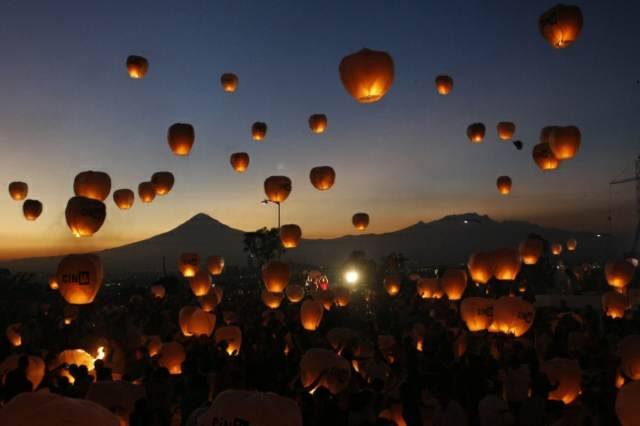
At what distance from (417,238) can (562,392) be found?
7572 inches

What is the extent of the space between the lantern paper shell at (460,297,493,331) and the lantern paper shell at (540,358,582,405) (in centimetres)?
366

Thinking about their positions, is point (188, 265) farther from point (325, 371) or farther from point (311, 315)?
point (325, 371)

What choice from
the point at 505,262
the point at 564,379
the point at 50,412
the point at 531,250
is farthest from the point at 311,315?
the point at 50,412

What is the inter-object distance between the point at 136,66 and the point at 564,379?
9.20m

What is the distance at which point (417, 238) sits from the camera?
640 feet

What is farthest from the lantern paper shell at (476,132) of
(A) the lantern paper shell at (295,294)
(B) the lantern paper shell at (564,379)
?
(B) the lantern paper shell at (564,379)

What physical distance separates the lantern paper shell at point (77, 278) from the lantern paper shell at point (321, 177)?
4503 mm

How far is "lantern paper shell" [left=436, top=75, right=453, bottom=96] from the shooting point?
11.3 metres

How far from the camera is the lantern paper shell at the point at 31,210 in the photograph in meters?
13.4

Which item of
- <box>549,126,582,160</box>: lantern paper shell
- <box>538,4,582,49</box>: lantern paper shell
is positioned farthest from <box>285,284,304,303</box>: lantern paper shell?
<box>538,4,582,49</box>: lantern paper shell

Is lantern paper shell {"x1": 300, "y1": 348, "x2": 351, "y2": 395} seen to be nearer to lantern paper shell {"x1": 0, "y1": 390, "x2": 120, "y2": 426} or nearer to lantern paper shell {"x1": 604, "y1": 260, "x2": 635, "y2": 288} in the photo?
lantern paper shell {"x1": 0, "y1": 390, "x2": 120, "y2": 426}

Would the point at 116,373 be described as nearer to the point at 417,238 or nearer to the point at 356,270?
the point at 356,270

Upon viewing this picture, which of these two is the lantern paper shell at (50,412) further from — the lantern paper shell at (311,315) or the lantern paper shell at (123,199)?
the lantern paper shell at (123,199)

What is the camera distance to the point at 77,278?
8273 mm
